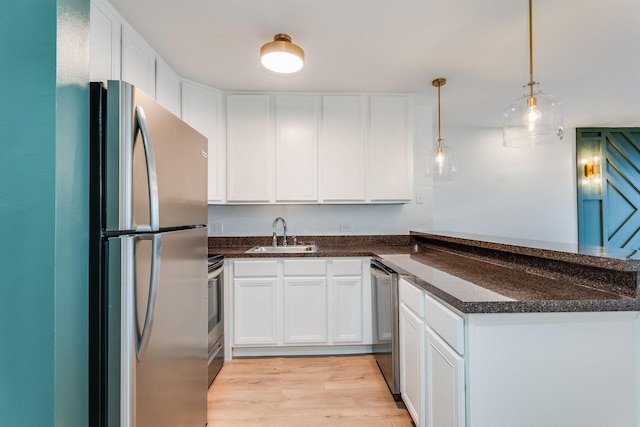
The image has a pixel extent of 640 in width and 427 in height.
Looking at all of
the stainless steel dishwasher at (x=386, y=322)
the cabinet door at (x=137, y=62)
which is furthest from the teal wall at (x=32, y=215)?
the stainless steel dishwasher at (x=386, y=322)

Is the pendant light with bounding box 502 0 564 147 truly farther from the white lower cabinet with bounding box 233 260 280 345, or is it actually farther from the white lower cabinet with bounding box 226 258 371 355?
the white lower cabinet with bounding box 233 260 280 345

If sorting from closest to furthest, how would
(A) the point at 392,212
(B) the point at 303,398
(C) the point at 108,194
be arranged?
(C) the point at 108,194 → (B) the point at 303,398 → (A) the point at 392,212

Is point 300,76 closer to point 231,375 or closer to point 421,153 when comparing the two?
point 421,153

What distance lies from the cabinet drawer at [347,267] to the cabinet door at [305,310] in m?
0.14

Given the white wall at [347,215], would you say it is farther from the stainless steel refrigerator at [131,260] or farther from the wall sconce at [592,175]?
the wall sconce at [592,175]

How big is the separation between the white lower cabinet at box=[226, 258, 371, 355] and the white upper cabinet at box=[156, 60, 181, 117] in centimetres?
145

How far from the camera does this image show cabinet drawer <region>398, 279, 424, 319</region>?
4.89 feet

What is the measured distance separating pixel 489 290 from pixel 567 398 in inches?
16.5

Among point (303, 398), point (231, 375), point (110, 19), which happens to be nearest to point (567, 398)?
point (303, 398)

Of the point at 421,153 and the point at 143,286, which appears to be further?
the point at 421,153

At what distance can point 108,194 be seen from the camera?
3.25ft

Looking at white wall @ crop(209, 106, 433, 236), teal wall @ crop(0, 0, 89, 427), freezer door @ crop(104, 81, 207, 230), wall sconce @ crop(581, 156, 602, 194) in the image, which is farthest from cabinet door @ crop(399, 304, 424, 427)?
wall sconce @ crop(581, 156, 602, 194)

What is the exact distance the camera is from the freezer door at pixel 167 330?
103 centimetres

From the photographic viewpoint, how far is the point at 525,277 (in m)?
1.45
